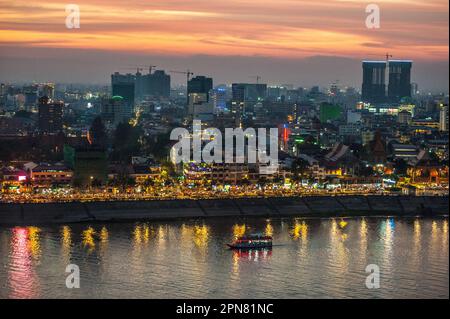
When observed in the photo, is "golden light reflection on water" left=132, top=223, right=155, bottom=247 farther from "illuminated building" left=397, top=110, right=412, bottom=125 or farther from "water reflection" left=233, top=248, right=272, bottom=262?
"illuminated building" left=397, top=110, right=412, bottom=125

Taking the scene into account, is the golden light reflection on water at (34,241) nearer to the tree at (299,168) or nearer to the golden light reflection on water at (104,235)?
the golden light reflection on water at (104,235)

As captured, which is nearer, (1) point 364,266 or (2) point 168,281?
(2) point 168,281

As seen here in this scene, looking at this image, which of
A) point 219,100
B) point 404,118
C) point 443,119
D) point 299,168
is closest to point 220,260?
point 299,168

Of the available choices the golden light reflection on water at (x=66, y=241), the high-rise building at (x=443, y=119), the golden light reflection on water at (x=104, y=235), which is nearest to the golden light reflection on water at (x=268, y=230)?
the golden light reflection on water at (x=104, y=235)

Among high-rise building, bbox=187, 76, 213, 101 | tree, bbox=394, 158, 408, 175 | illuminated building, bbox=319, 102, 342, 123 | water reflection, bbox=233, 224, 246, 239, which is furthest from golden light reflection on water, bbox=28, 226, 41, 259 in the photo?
high-rise building, bbox=187, 76, 213, 101
